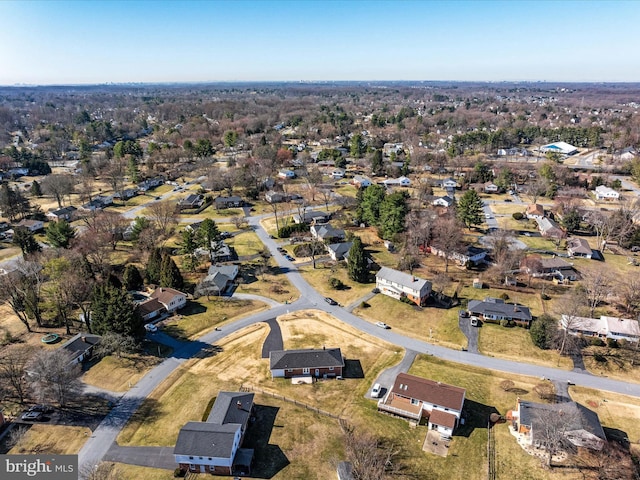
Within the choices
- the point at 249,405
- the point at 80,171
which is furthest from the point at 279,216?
the point at 80,171

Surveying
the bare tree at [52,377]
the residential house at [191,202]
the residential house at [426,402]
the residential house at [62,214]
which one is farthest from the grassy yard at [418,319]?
the residential house at [62,214]

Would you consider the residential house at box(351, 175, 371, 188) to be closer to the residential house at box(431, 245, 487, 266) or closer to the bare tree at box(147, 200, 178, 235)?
the residential house at box(431, 245, 487, 266)

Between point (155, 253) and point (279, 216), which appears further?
point (279, 216)

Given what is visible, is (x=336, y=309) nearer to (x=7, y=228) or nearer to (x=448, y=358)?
(x=448, y=358)

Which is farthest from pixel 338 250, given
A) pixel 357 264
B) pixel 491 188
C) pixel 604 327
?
pixel 491 188

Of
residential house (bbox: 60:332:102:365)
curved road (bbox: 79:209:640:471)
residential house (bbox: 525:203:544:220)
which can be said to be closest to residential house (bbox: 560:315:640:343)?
curved road (bbox: 79:209:640:471)

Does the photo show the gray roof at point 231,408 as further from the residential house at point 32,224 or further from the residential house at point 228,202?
the residential house at point 32,224
